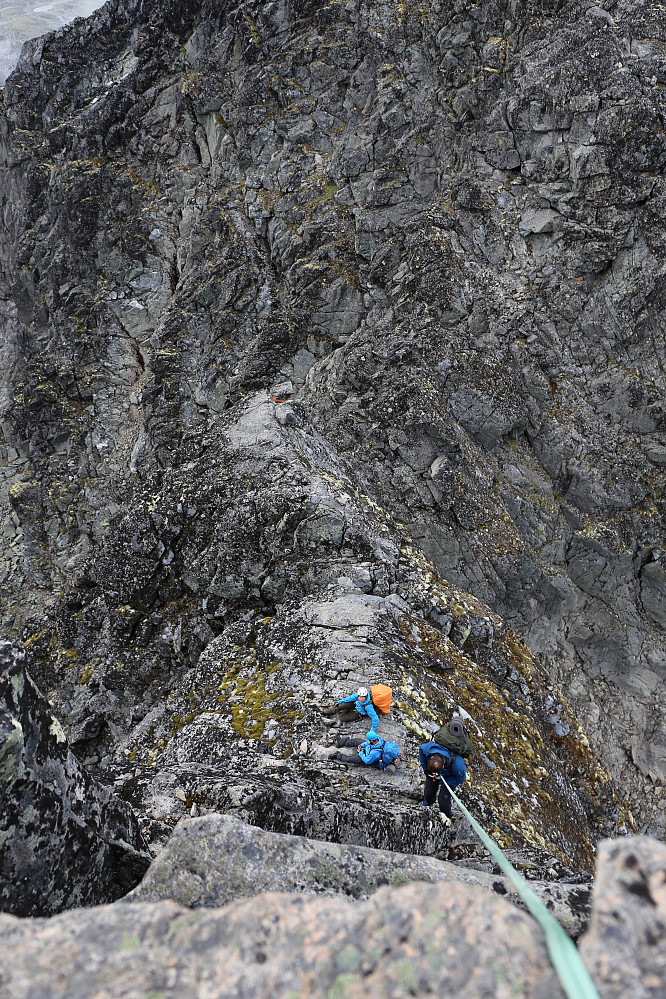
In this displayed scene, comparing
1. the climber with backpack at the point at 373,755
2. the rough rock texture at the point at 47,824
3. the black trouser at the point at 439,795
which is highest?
the rough rock texture at the point at 47,824

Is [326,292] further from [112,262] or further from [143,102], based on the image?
[143,102]

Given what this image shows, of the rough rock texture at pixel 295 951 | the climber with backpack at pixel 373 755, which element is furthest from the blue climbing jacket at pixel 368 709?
the rough rock texture at pixel 295 951

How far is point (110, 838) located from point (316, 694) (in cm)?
451

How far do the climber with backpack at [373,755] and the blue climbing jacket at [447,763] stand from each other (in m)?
0.77

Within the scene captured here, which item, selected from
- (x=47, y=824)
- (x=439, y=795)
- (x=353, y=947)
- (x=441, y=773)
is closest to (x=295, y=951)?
(x=353, y=947)

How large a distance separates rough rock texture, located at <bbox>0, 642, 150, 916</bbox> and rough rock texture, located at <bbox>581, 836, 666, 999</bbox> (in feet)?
15.4

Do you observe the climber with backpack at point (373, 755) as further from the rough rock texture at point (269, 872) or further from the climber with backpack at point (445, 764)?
the rough rock texture at point (269, 872)

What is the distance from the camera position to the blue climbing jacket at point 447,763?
7.43 metres

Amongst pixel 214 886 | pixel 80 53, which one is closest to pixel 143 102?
pixel 80 53

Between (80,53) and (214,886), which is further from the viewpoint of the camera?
(80,53)

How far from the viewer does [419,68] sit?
38781 millimetres

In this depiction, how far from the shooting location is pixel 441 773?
7547mm

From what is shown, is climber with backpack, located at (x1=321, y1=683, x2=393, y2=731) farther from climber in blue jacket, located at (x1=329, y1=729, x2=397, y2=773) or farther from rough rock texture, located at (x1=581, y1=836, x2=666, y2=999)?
rough rock texture, located at (x1=581, y1=836, x2=666, y2=999)

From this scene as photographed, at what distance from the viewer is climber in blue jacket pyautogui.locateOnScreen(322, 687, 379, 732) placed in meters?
8.71
